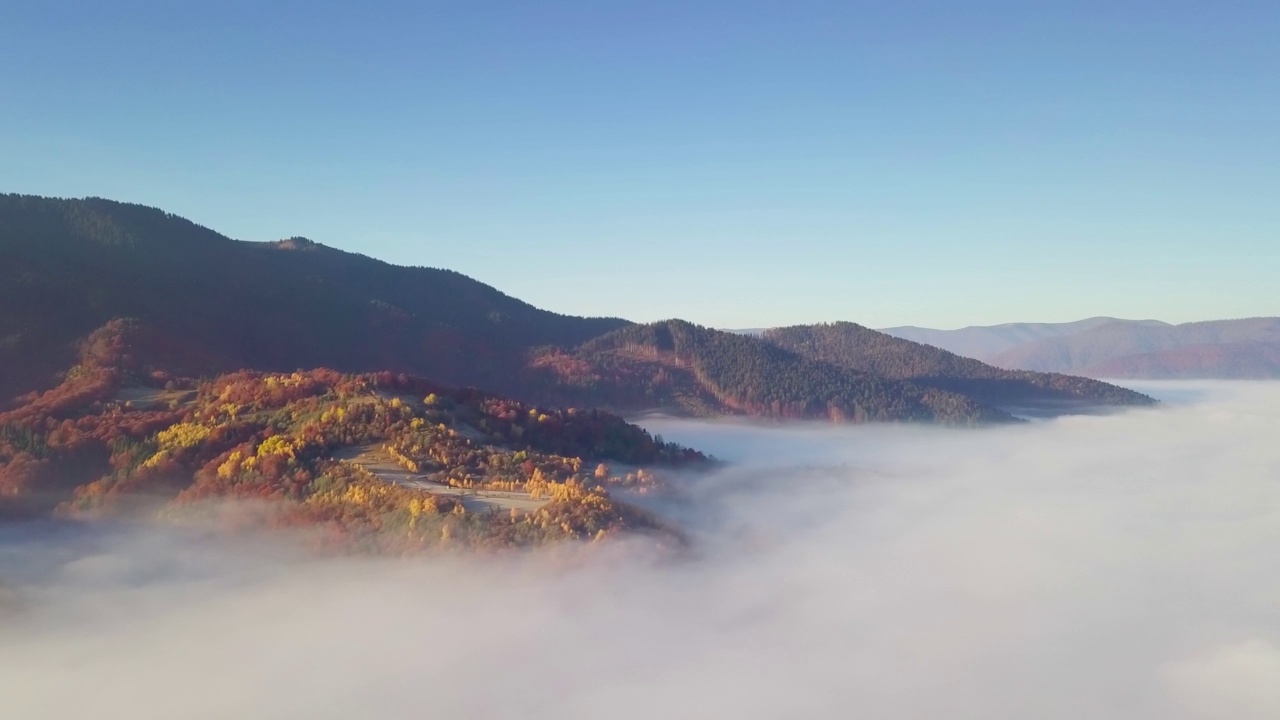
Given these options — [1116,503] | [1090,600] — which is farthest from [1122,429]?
[1090,600]

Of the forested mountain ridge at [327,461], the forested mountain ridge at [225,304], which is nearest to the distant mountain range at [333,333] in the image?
the forested mountain ridge at [225,304]

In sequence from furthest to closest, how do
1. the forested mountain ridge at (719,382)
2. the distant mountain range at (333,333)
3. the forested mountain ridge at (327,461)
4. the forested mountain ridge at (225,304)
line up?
1. the forested mountain ridge at (719,382)
2. the distant mountain range at (333,333)
3. the forested mountain ridge at (225,304)
4. the forested mountain ridge at (327,461)

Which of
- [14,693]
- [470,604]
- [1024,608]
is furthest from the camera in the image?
[1024,608]

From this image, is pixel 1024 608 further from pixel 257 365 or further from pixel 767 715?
pixel 257 365

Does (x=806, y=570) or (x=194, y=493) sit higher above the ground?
(x=194, y=493)

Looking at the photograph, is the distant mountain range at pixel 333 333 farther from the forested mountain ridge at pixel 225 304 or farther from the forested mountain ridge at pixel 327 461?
the forested mountain ridge at pixel 327 461

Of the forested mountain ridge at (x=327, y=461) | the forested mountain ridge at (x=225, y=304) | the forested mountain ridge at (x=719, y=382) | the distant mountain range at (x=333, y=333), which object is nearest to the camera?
the forested mountain ridge at (x=327, y=461)

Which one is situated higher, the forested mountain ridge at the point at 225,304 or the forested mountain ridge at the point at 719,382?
the forested mountain ridge at the point at 225,304

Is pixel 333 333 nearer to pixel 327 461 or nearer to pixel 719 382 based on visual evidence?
pixel 719 382
